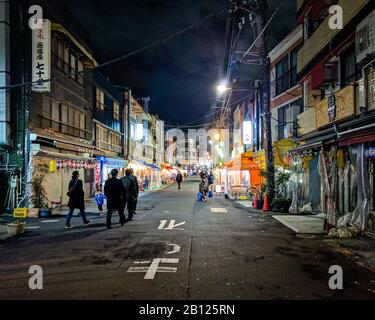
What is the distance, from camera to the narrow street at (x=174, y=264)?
5.23 meters

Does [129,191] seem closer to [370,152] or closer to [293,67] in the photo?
[370,152]

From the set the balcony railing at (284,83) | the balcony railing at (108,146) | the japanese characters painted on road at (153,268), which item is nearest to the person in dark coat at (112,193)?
the japanese characters painted on road at (153,268)

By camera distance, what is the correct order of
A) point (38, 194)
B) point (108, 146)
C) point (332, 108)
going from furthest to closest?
1. point (108, 146)
2. point (38, 194)
3. point (332, 108)

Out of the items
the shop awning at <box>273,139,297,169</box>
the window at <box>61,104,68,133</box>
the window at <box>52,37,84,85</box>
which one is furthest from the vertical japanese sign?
the shop awning at <box>273,139,297,169</box>

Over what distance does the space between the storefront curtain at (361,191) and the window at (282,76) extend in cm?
1262

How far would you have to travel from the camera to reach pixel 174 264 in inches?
265

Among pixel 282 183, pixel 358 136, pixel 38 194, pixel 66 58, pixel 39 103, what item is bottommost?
pixel 38 194

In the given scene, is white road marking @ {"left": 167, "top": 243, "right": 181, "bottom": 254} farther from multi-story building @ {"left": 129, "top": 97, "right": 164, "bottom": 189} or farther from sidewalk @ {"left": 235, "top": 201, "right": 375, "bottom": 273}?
multi-story building @ {"left": 129, "top": 97, "right": 164, "bottom": 189}

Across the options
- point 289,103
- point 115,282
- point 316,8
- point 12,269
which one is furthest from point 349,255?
point 289,103

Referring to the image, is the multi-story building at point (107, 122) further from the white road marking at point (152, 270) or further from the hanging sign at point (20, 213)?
the white road marking at point (152, 270)

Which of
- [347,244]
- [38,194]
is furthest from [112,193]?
[347,244]

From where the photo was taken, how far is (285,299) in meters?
4.94

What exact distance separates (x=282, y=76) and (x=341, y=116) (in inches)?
462

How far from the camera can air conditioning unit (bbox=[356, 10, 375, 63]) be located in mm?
9969
